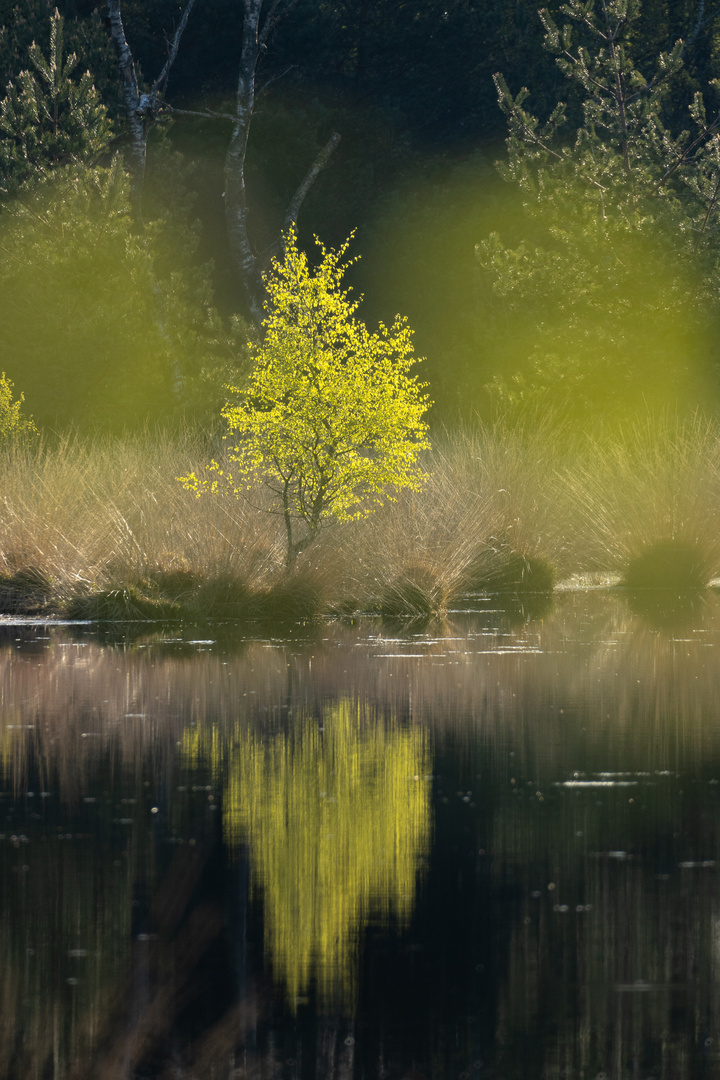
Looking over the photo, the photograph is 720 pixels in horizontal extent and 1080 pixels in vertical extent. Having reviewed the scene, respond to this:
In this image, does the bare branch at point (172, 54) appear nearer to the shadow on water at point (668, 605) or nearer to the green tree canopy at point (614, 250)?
the green tree canopy at point (614, 250)

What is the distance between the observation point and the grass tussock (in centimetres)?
1642

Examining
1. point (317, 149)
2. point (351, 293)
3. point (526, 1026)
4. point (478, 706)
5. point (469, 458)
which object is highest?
point (317, 149)

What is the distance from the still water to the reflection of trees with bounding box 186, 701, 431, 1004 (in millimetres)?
18

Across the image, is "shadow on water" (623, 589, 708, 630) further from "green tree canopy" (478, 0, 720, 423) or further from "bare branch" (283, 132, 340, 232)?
"bare branch" (283, 132, 340, 232)

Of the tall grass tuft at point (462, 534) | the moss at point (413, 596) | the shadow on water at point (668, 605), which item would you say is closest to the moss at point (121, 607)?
the tall grass tuft at point (462, 534)

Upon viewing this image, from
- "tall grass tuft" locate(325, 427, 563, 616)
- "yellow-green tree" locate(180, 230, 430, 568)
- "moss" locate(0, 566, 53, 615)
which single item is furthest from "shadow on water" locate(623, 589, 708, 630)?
"moss" locate(0, 566, 53, 615)

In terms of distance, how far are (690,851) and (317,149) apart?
1270 inches

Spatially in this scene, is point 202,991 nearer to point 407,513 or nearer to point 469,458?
point 407,513

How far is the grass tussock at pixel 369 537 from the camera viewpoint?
16422 millimetres

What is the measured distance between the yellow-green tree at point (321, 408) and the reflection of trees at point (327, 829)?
24.1ft

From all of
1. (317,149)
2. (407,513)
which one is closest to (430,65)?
(317,149)

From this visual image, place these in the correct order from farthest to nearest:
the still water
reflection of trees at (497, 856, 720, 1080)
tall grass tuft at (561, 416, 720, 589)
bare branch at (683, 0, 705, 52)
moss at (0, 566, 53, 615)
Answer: bare branch at (683, 0, 705, 52) → tall grass tuft at (561, 416, 720, 589) → moss at (0, 566, 53, 615) → the still water → reflection of trees at (497, 856, 720, 1080)

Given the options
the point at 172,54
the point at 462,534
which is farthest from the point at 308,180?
the point at 462,534

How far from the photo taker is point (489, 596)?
20.0 metres
